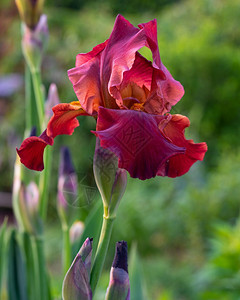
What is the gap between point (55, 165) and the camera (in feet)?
9.83

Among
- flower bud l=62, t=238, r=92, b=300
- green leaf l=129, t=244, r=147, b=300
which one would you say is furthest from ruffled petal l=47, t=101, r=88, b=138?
green leaf l=129, t=244, r=147, b=300

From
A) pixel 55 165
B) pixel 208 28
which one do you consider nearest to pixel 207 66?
pixel 208 28

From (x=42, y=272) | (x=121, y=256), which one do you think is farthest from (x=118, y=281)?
(x=42, y=272)

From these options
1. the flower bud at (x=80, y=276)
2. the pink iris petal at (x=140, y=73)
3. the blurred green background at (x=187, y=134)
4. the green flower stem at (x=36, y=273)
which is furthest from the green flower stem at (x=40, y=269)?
the pink iris petal at (x=140, y=73)

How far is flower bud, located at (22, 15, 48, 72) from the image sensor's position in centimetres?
76

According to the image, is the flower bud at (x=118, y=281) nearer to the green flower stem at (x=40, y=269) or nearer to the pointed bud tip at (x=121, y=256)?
the pointed bud tip at (x=121, y=256)

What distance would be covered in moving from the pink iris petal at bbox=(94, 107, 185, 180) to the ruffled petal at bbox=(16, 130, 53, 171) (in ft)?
0.20

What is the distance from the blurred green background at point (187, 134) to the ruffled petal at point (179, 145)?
4cm

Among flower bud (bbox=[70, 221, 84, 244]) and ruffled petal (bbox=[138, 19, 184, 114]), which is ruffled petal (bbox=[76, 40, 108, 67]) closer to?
ruffled petal (bbox=[138, 19, 184, 114])

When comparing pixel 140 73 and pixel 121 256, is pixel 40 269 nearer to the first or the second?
pixel 121 256

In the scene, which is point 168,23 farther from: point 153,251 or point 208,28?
point 153,251

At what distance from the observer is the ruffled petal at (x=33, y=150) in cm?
40

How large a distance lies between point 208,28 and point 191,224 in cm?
221

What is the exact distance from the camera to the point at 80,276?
43 centimetres
